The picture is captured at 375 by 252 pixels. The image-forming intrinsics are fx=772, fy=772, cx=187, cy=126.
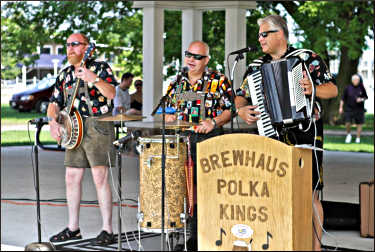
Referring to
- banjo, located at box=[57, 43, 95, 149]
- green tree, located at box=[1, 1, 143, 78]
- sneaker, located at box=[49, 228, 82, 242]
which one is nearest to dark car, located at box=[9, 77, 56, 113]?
green tree, located at box=[1, 1, 143, 78]

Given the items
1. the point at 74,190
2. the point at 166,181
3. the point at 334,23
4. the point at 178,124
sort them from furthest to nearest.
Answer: the point at 334,23
the point at 74,190
the point at 166,181
the point at 178,124

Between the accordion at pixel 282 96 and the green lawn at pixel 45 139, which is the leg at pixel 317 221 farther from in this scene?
the green lawn at pixel 45 139

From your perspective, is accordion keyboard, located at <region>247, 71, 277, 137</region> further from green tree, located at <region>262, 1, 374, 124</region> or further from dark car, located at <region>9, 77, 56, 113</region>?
dark car, located at <region>9, 77, 56, 113</region>

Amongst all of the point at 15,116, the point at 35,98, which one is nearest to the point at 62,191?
the point at 15,116

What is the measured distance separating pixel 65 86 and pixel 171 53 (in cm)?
1323

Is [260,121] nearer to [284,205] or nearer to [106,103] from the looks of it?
[284,205]

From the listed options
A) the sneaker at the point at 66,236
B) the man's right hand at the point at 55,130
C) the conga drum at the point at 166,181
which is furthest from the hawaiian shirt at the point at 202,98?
the sneaker at the point at 66,236

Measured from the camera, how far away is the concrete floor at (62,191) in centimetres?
735

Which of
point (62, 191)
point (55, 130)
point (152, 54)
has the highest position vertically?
point (152, 54)

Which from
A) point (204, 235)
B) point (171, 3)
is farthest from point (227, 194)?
point (171, 3)

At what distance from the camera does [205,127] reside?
614 centimetres

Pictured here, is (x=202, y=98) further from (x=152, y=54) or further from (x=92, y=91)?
(x=152, y=54)

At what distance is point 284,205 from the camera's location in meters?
4.64

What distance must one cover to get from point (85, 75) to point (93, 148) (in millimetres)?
722
